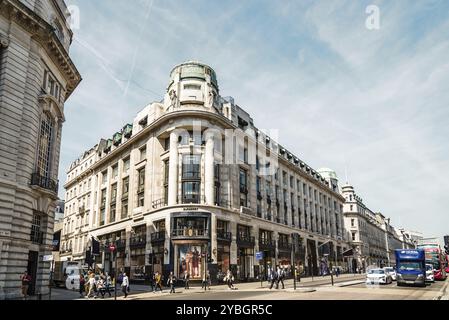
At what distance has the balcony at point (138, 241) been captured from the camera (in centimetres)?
4472

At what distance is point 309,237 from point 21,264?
52912 mm

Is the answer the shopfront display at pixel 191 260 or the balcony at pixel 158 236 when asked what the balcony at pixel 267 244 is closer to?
the shopfront display at pixel 191 260

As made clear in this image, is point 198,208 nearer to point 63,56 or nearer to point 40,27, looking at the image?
point 63,56

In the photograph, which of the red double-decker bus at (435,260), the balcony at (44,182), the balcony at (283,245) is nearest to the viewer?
the balcony at (44,182)

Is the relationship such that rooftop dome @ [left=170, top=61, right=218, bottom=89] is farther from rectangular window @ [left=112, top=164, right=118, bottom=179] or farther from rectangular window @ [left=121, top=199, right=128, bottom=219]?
rectangular window @ [left=121, top=199, right=128, bottom=219]

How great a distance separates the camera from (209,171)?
139 ft

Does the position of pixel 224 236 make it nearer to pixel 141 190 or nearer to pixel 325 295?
pixel 141 190

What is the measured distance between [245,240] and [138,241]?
1343 centimetres

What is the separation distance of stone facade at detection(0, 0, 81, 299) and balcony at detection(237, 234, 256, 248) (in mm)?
22991

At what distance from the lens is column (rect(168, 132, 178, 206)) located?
41406 mm

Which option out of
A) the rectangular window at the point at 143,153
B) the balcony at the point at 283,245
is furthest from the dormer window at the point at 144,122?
the balcony at the point at 283,245

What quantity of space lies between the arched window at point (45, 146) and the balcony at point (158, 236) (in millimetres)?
15786

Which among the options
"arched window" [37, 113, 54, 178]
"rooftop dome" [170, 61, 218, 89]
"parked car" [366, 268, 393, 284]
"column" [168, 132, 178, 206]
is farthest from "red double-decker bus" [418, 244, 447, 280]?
"arched window" [37, 113, 54, 178]
